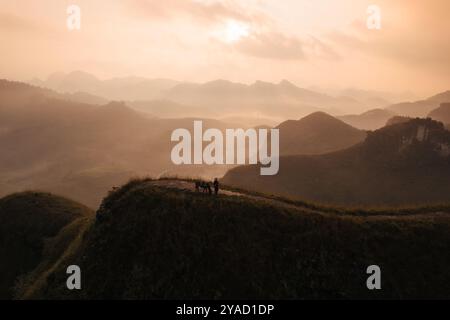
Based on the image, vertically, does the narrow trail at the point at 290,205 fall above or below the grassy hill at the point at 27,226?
above

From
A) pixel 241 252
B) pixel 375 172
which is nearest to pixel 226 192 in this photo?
pixel 241 252

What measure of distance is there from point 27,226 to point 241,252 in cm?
3113

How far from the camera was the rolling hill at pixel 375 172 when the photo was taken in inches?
5512

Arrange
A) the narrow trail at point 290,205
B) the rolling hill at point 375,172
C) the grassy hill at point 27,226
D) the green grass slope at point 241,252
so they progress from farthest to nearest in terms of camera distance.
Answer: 1. the rolling hill at point 375,172
2. the grassy hill at point 27,226
3. the narrow trail at point 290,205
4. the green grass slope at point 241,252

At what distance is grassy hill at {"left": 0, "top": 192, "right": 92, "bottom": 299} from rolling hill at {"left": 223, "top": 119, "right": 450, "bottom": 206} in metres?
94.3

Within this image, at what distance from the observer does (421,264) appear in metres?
33.5

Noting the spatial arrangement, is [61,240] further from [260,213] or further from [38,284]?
[260,213]

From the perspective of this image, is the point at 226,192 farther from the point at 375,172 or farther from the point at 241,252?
the point at 375,172

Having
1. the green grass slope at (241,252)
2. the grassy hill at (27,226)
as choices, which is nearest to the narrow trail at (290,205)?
the green grass slope at (241,252)

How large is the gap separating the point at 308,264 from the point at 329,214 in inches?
256

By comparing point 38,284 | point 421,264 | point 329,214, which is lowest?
Result: point 38,284

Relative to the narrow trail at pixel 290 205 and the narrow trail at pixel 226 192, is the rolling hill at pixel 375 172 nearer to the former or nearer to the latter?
the narrow trail at pixel 290 205

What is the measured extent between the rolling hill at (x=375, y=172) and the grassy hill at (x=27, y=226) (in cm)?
9427
